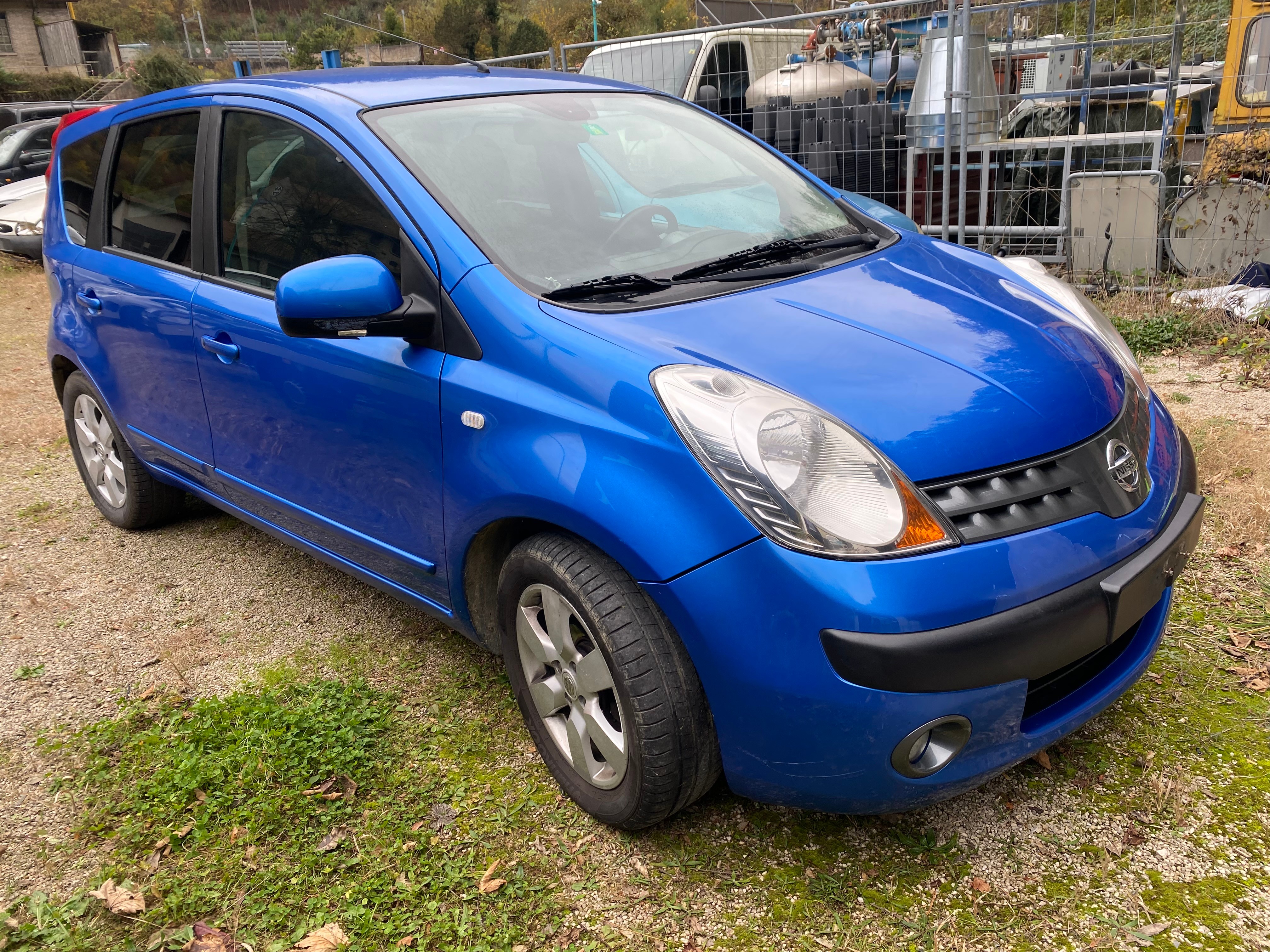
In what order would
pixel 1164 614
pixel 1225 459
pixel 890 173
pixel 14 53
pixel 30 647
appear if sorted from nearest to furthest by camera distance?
pixel 1164 614
pixel 30 647
pixel 1225 459
pixel 890 173
pixel 14 53

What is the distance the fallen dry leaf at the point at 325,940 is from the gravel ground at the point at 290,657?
49 centimetres

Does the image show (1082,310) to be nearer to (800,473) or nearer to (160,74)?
(800,473)

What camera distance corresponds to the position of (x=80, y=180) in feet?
12.7

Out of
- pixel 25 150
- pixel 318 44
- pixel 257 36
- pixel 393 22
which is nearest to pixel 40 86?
pixel 318 44

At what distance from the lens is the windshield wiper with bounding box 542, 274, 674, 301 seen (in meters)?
2.25

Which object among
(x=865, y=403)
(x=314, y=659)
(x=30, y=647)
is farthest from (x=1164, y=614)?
(x=30, y=647)

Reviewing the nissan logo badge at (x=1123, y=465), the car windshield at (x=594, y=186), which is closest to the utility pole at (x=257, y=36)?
the car windshield at (x=594, y=186)

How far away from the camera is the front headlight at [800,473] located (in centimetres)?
176

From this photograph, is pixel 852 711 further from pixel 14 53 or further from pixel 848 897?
pixel 14 53

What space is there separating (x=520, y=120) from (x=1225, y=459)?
308cm

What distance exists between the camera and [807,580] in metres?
1.73

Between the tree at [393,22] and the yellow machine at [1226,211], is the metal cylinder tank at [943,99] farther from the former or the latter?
the tree at [393,22]

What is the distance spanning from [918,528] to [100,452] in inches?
147

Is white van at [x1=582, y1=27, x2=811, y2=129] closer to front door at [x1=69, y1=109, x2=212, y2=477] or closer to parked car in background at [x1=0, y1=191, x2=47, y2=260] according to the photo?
front door at [x1=69, y1=109, x2=212, y2=477]
